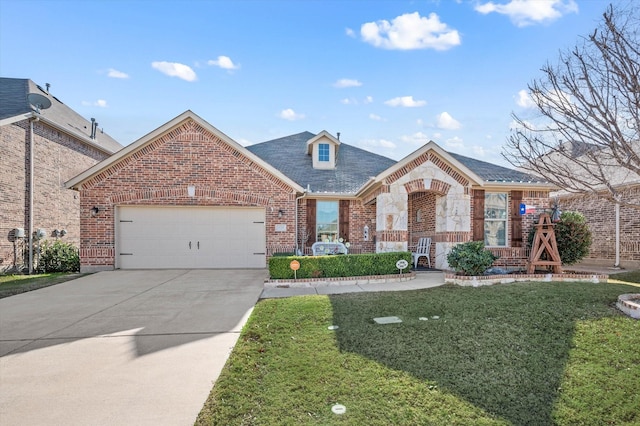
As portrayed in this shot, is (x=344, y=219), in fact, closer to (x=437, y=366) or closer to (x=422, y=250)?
(x=422, y=250)

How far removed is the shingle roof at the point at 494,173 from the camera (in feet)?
39.5

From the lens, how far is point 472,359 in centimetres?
Answer: 422

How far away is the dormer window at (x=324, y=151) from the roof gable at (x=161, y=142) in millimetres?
3797

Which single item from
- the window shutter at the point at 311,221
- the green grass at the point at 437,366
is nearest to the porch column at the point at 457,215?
the green grass at the point at 437,366

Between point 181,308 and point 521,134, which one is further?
point 521,134

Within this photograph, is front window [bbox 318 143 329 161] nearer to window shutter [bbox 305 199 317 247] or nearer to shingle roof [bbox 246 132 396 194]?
shingle roof [bbox 246 132 396 194]

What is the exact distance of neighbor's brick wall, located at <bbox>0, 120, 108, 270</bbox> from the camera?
38.7 ft

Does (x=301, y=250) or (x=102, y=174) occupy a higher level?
(x=102, y=174)

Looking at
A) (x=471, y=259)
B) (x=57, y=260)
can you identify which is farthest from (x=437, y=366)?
(x=57, y=260)

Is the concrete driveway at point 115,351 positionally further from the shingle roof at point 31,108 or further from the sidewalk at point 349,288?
the shingle roof at point 31,108

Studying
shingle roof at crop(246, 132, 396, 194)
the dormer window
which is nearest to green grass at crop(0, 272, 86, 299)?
shingle roof at crop(246, 132, 396, 194)

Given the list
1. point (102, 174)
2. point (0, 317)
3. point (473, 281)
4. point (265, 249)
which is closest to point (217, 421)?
point (0, 317)

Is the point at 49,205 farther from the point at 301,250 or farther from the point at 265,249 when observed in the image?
the point at 301,250

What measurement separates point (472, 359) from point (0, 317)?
7881mm
